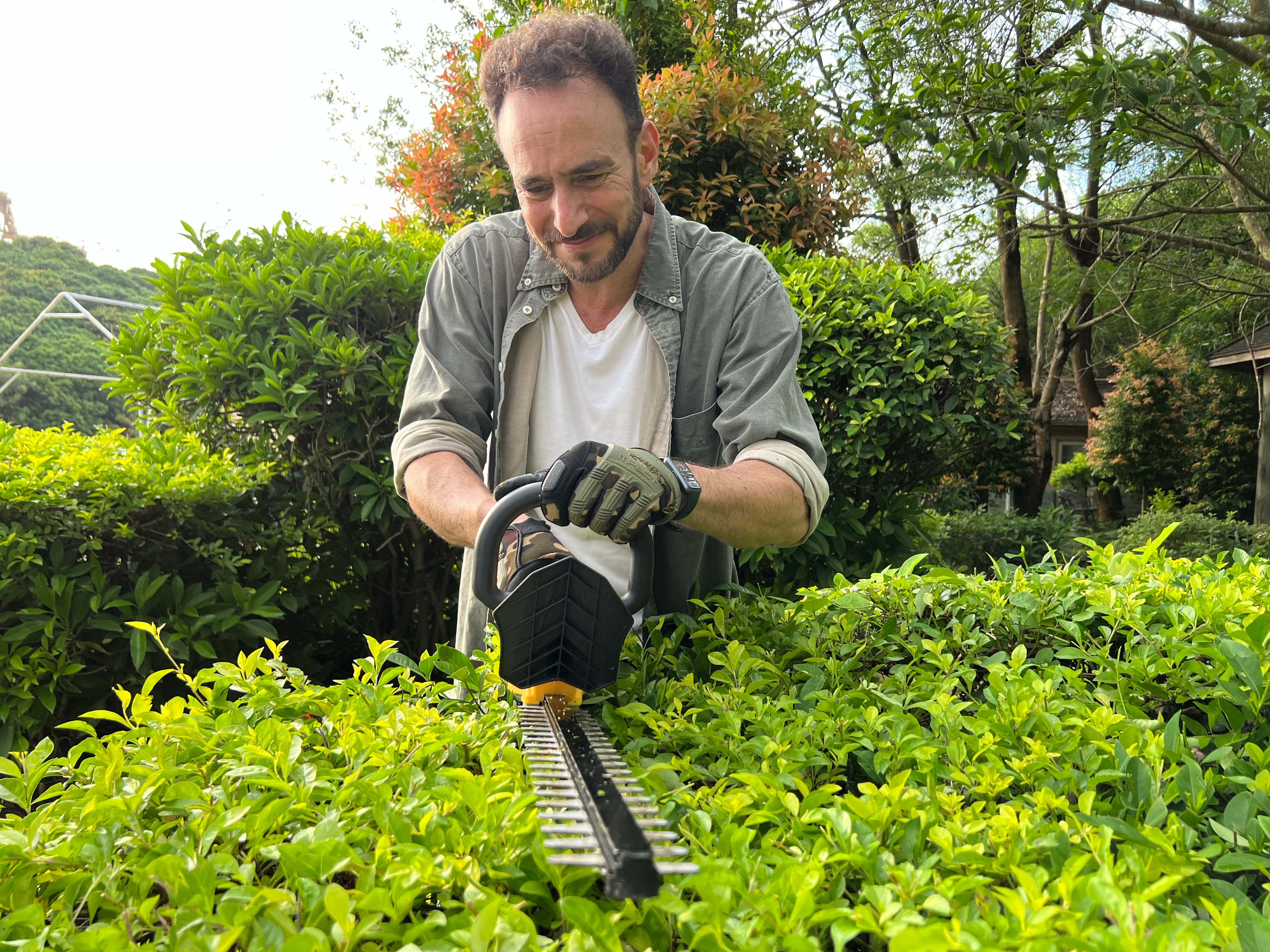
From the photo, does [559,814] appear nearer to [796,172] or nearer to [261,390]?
[261,390]

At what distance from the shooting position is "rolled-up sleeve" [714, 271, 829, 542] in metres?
2.12

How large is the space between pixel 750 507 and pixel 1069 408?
32350 millimetres

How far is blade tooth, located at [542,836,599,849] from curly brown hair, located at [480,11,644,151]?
1845 mm

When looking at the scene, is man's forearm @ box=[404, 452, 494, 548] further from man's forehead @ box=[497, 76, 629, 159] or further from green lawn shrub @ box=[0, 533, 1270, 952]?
man's forehead @ box=[497, 76, 629, 159]

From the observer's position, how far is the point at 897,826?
3.40 feet

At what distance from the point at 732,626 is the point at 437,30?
27.6m

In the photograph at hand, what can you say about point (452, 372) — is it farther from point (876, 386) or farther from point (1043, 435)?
point (1043, 435)

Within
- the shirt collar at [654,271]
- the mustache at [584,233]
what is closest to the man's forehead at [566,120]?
the mustache at [584,233]

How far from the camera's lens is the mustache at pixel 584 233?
2.26 meters

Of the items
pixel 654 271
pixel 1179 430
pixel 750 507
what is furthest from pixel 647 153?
pixel 1179 430

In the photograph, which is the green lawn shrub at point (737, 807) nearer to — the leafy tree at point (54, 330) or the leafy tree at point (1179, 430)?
the leafy tree at point (1179, 430)

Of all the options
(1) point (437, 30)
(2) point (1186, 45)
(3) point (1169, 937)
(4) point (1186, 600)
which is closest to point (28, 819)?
(3) point (1169, 937)

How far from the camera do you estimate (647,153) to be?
2459 mm

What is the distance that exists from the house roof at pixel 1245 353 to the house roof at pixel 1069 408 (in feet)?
40.2
